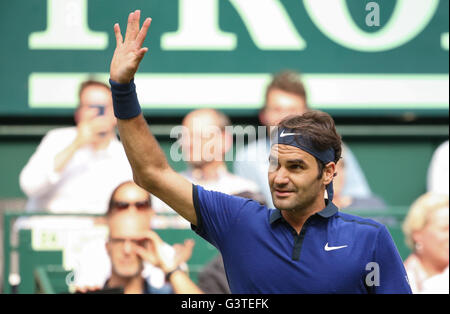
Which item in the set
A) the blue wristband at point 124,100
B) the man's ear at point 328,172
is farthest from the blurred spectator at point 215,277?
the blue wristband at point 124,100

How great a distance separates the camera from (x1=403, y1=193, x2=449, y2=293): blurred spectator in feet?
18.7

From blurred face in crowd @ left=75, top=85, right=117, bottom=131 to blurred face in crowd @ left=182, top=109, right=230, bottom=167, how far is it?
0.63 meters

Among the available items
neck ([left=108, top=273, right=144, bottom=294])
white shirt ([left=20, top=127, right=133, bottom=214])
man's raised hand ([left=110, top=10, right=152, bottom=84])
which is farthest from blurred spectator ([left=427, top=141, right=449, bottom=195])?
man's raised hand ([left=110, top=10, right=152, bottom=84])

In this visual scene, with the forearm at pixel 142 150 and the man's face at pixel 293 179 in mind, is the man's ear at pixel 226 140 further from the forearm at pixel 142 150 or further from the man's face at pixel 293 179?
the forearm at pixel 142 150

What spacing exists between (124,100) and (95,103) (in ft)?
11.4

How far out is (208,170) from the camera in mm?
6203

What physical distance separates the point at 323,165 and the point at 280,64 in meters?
4.13

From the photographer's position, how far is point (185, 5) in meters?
7.39

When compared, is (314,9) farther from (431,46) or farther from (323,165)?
(323,165)

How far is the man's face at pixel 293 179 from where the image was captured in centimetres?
315

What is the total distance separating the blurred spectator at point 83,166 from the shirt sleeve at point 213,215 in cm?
317

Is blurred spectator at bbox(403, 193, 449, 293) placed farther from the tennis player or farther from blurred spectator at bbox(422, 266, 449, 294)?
the tennis player

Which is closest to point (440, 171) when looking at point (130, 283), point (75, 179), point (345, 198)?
point (345, 198)
